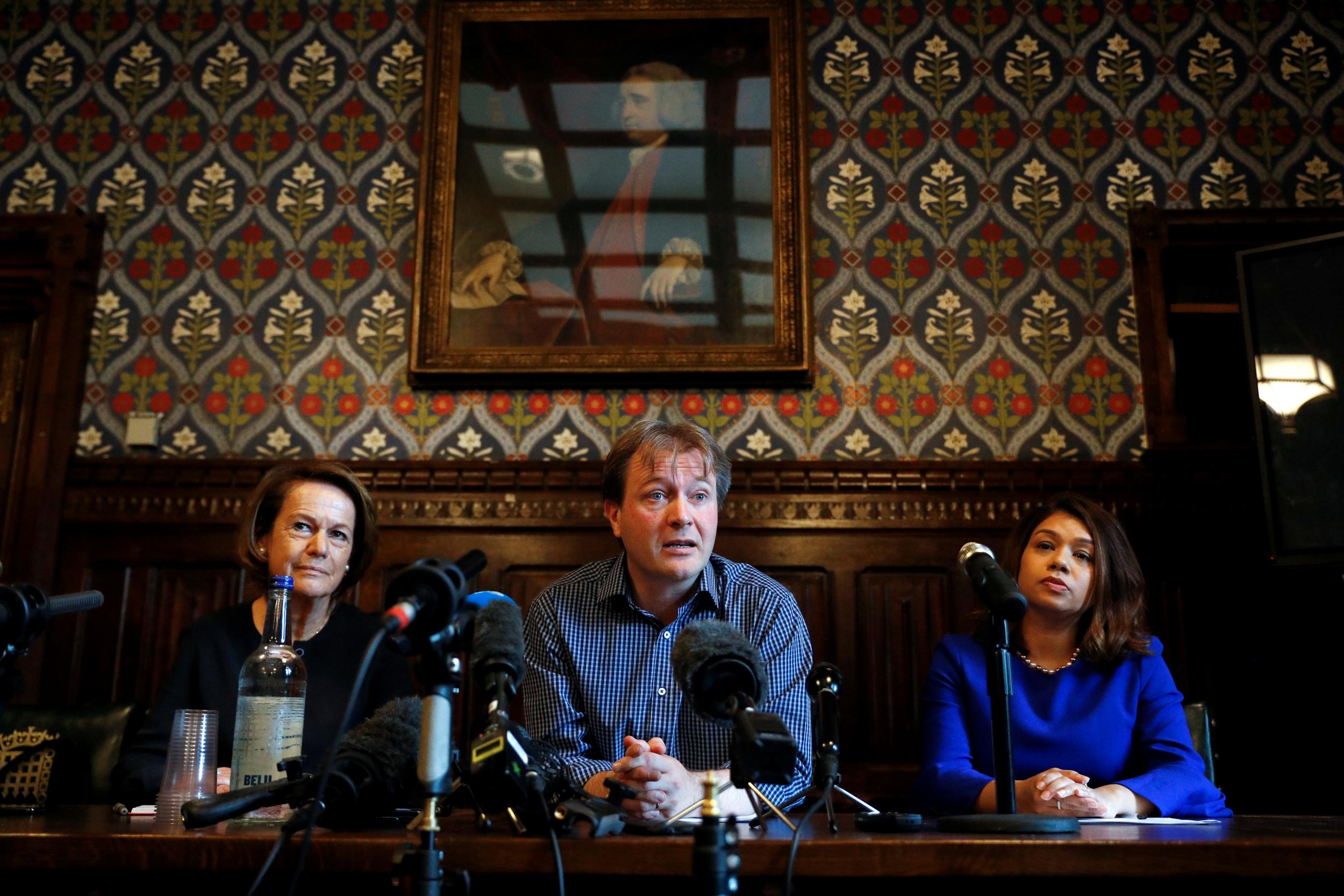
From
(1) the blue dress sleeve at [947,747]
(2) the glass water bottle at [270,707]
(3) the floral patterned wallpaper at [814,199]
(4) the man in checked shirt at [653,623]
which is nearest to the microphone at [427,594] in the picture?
(2) the glass water bottle at [270,707]

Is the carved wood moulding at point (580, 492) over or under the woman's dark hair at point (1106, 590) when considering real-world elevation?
over

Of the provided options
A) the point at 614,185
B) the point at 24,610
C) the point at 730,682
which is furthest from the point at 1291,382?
the point at 24,610

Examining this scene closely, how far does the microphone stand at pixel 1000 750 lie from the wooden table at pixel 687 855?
0.04 meters

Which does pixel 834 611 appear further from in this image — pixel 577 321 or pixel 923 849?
pixel 923 849

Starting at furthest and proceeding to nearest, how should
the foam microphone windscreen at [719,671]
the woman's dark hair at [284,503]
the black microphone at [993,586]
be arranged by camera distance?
1. the woman's dark hair at [284,503]
2. the black microphone at [993,586]
3. the foam microphone windscreen at [719,671]

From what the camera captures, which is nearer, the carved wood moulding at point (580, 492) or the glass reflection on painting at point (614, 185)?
the carved wood moulding at point (580, 492)

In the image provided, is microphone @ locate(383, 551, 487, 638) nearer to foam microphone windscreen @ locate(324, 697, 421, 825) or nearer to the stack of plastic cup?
foam microphone windscreen @ locate(324, 697, 421, 825)

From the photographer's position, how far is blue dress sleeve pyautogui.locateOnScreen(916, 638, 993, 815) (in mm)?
1991

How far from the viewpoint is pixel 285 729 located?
1611mm

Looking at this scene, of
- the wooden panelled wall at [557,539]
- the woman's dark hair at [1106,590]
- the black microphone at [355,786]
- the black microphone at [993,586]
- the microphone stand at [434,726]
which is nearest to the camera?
the microphone stand at [434,726]

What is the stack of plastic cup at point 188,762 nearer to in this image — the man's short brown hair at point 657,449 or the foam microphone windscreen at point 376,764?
the foam microphone windscreen at point 376,764

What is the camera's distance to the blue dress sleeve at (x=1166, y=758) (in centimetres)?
193

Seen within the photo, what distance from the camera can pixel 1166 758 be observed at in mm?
2098

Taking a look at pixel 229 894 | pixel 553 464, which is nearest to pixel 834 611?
pixel 553 464
